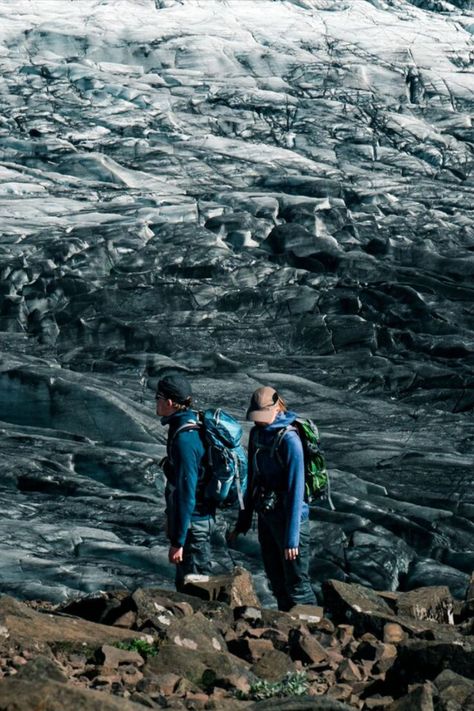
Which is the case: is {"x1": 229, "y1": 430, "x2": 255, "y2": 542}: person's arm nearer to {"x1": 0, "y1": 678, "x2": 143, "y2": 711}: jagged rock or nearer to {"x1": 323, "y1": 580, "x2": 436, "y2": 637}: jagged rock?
{"x1": 323, "y1": 580, "x2": 436, "y2": 637}: jagged rock

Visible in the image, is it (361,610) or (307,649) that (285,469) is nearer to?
(361,610)

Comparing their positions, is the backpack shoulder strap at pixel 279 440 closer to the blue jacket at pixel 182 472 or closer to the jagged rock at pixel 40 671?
the blue jacket at pixel 182 472

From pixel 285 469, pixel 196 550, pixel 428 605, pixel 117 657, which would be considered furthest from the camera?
pixel 428 605

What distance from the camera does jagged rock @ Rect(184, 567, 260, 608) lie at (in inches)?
289

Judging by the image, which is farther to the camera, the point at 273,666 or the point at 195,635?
the point at 195,635

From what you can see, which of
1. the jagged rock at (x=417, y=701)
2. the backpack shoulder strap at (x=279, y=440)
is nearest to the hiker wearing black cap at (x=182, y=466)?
the backpack shoulder strap at (x=279, y=440)

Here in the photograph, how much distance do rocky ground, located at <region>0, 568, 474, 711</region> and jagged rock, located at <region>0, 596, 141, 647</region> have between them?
0.04ft

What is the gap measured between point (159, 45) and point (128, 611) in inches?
1758

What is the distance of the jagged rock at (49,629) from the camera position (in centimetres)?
598

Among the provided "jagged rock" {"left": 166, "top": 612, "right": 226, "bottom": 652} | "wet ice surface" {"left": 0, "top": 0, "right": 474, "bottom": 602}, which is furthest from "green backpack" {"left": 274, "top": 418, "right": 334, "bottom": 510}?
"wet ice surface" {"left": 0, "top": 0, "right": 474, "bottom": 602}

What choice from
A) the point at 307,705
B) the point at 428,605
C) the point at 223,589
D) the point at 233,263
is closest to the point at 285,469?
the point at 223,589

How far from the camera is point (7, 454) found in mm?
18797

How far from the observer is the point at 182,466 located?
23.6 ft

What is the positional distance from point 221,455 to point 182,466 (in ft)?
0.83
